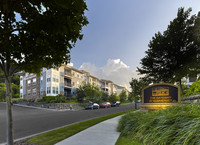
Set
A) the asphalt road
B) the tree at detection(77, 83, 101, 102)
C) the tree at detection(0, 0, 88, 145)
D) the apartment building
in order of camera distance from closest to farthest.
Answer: the tree at detection(0, 0, 88, 145) < the asphalt road < the apartment building < the tree at detection(77, 83, 101, 102)

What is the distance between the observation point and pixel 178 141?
2785mm

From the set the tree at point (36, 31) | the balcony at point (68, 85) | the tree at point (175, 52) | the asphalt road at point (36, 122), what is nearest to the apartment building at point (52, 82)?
the balcony at point (68, 85)

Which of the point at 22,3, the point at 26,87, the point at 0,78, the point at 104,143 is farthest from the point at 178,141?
the point at 0,78

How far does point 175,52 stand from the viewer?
18.2 metres

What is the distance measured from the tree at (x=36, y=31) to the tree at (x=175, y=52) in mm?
15931

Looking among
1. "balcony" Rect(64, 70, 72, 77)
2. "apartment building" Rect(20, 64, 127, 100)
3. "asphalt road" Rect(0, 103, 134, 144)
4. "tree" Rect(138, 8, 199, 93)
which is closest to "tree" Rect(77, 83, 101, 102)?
"apartment building" Rect(20, 64, 127, 100)

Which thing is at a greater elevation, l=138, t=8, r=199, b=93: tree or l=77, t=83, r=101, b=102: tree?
l=138, t=8, r=199, b=93: tree

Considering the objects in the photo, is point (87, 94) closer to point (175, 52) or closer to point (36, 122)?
point (175, 52)

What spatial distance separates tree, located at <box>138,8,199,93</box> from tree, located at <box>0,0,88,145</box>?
52.3 feet

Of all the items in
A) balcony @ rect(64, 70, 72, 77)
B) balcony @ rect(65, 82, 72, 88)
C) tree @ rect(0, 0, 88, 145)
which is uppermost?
balcony @ rect(64, 70, 72, 77)

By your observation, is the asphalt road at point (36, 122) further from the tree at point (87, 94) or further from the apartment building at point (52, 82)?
the tree at point (87, 94)

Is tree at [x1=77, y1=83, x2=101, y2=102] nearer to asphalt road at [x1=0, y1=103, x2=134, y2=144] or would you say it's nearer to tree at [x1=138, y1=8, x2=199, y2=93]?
asphalt road at [x1=0, y1=103, x2=134, y2=144]

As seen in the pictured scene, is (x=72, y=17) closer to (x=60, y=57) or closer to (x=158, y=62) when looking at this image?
(x=60, y=57)

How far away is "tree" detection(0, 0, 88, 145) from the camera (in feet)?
12.7
